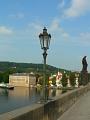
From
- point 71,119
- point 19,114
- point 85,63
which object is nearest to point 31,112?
point 19,114

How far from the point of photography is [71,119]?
681 inches

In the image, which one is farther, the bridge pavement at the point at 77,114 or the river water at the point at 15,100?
the river water at the point at 15,100

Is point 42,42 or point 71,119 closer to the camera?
point 42,42

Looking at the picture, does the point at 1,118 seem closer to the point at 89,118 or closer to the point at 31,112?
the point at 31,112

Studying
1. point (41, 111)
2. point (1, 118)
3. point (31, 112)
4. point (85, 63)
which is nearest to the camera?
point (1, 118)

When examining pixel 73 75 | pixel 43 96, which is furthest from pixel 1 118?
pixel 73 75

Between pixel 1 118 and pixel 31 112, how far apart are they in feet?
7.49

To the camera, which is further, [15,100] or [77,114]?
[15,100]

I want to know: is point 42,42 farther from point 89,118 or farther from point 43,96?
point 89,118

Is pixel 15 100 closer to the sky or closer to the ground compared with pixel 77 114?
closer to the sky

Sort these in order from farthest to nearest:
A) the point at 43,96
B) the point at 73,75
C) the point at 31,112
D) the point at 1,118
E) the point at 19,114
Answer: the point at 73,75 < the point at 43,96 < the point at 31,112 < the point at 19,114 < the point at 1,118

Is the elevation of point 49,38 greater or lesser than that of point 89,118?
greater

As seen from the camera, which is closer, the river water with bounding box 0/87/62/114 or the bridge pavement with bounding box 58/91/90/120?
the bridge pavement with bounding box 58/91/90/120

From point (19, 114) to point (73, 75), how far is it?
18617 cm
